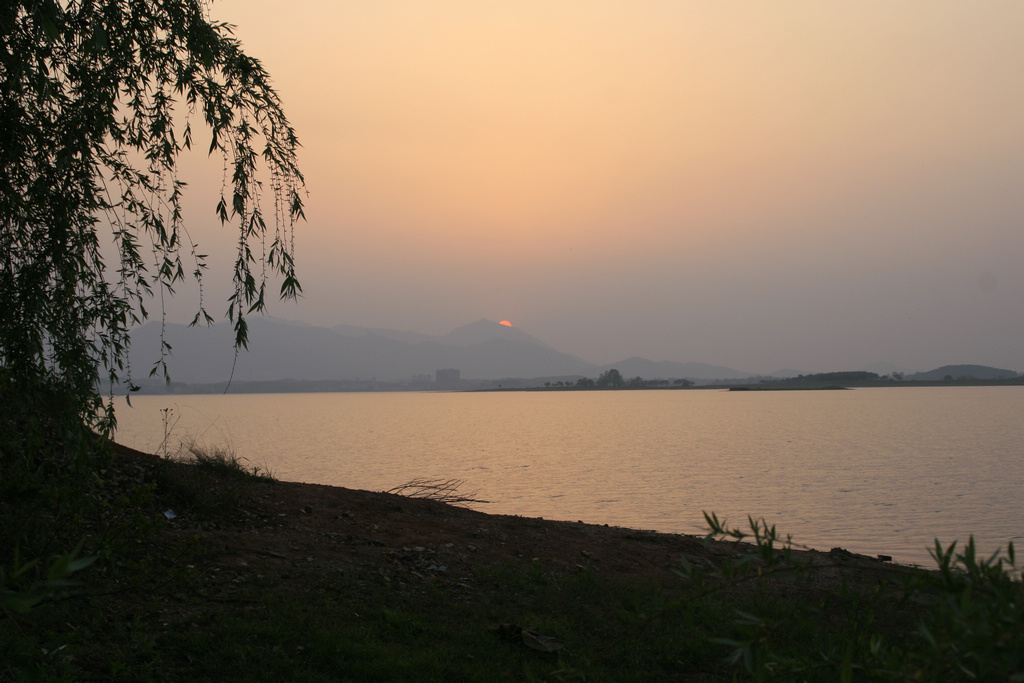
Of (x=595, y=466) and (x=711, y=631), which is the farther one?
(x=595, y=466)

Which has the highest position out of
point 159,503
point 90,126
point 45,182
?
point 90,126

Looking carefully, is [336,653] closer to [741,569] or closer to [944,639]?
[741,569]

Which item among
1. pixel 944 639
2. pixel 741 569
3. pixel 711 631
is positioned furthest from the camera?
pixel 711 631

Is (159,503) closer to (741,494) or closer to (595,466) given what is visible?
(741,494)

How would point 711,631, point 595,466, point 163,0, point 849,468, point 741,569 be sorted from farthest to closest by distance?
point 595,466 → point 849,468 → point 711,631 → point 163,0 → point 741,569

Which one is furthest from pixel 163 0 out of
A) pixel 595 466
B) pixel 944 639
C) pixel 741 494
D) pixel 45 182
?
pixel 595 466

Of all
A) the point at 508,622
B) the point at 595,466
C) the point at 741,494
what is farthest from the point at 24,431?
the point at 595,466

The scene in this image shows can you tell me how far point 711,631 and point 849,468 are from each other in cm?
2791

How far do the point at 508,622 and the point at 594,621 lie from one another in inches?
46.5

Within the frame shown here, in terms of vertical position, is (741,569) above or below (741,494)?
above

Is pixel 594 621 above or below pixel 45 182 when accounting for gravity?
below

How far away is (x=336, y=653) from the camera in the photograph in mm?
7281

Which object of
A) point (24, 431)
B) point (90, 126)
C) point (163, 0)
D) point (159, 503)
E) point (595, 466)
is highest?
point (163, 0)

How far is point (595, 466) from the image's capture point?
34875 millimetres
